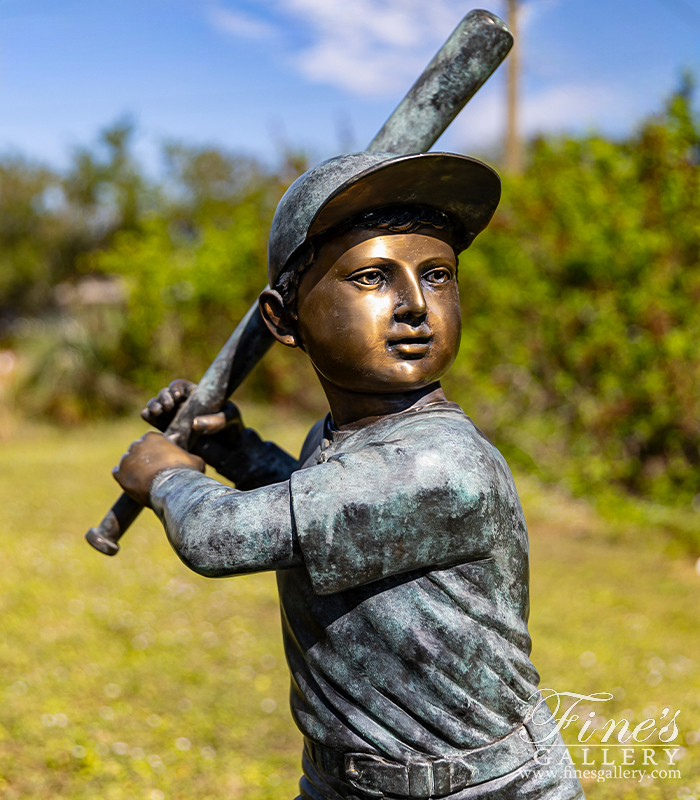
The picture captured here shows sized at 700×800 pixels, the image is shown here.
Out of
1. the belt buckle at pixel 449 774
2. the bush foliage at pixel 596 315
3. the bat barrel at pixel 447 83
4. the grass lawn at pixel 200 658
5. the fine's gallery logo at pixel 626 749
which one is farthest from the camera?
the bush foliage at pixel 596 315

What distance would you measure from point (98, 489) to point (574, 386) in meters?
5.46

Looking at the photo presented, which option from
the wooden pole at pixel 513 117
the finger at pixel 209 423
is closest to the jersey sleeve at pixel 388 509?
the finger at pixel 209 423

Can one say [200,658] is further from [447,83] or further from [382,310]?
[447,83]

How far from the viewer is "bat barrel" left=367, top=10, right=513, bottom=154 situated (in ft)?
6.31

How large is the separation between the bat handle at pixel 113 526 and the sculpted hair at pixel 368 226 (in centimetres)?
69

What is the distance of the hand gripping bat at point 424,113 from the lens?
193cm

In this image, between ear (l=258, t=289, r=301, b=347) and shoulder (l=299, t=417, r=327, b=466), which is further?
shoulder (l=299, t=417, r=327, b=466)

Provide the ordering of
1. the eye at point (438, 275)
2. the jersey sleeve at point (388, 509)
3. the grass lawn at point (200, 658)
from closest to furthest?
the jersey sleeve at point (388, 509)
the eye at point (438, 275)
the grass lawn at point (200, 658)

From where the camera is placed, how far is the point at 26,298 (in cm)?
2458

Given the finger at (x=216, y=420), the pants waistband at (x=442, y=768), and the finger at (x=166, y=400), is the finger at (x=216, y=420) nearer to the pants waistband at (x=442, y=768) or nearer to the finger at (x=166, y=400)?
the finger at (x=166, y=400)

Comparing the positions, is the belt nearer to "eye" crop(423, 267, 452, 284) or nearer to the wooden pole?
"eye" crop(423, 267, 452, 284)

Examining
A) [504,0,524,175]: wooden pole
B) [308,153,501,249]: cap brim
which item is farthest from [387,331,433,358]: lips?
[504,0,524,175]: wooden pole

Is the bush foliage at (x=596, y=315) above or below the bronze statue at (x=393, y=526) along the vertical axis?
above

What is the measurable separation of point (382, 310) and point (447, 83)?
0.72 m
